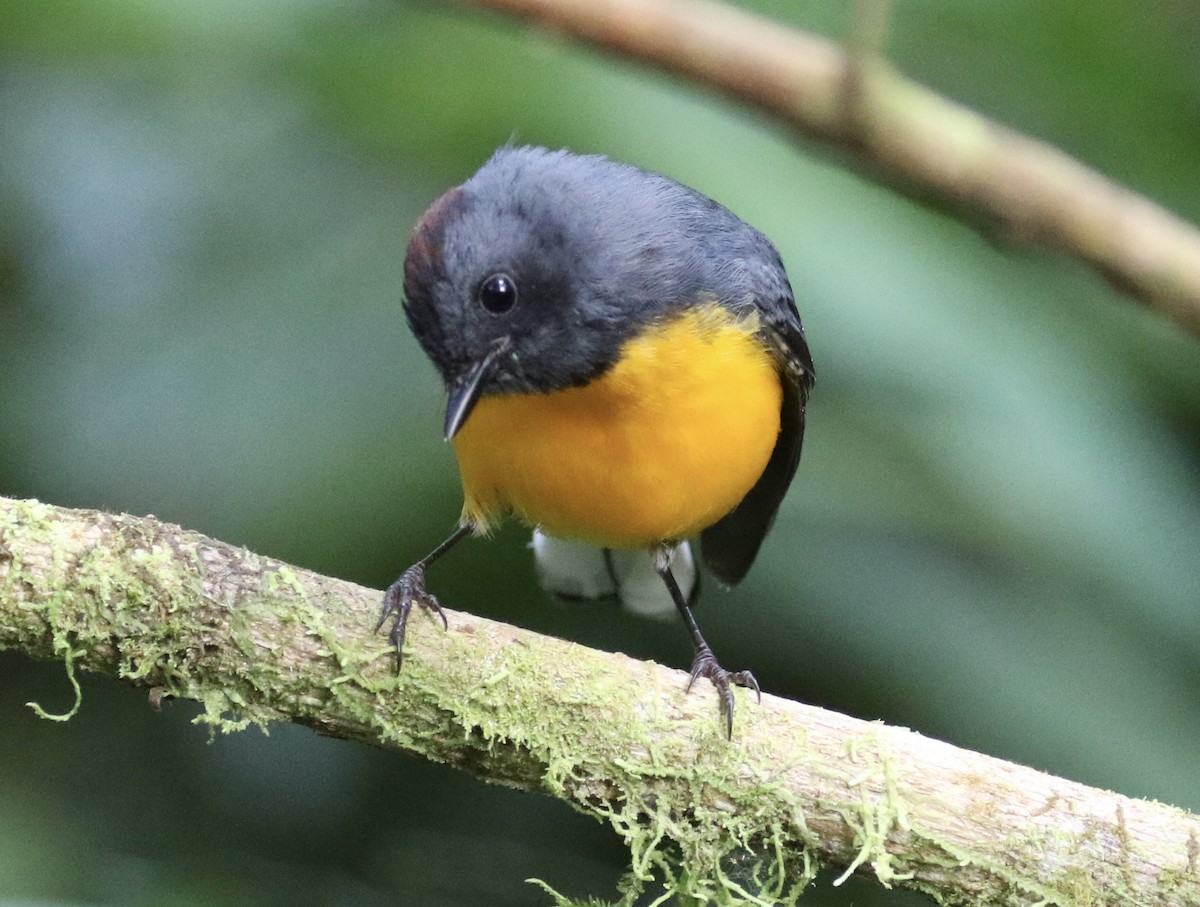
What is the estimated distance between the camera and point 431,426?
14.1ft

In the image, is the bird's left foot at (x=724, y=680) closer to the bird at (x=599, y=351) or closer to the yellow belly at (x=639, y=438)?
the bird at (x=599, y=351)

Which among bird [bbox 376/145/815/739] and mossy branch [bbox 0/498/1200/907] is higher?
bird [bbox 376/145/815/739]

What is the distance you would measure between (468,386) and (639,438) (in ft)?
1.73

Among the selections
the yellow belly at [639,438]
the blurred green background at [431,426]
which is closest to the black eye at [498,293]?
the yellow belly at [639,438]

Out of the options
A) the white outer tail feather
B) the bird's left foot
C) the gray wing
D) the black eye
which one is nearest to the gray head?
the black eye

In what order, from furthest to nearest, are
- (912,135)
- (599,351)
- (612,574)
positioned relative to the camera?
(612,574)
(912,135)
(599,351)

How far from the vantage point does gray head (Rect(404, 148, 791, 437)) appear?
2998 mm

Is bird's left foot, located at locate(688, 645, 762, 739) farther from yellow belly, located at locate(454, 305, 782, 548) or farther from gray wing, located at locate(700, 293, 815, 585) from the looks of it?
gray wing, located at locate(700, 293, 815, 585)

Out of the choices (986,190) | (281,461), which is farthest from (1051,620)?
(281,461)

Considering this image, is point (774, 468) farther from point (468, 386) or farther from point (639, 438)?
point (468, 386)

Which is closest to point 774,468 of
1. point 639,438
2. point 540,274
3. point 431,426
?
point 639,438

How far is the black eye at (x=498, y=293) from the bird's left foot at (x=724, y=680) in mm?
966

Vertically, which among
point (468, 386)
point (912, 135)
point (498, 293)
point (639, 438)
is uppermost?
point (912, 135)

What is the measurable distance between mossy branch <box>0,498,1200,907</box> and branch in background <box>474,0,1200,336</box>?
190cm
